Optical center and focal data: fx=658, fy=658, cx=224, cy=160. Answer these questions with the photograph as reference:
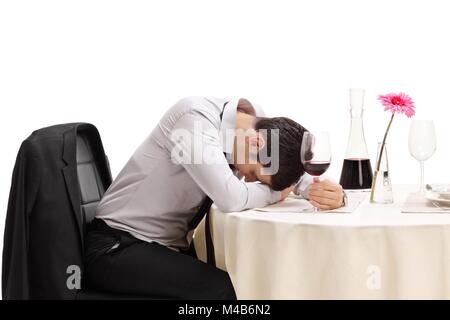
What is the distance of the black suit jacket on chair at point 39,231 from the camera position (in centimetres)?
263

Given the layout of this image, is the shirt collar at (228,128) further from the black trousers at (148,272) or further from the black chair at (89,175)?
the black chair at (89,175)

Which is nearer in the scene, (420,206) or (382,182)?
(420,206)

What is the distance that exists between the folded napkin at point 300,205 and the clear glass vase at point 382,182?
0.08m

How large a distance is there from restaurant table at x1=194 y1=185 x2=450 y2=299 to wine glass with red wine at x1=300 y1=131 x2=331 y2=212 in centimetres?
21

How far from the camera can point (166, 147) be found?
275 centimetres

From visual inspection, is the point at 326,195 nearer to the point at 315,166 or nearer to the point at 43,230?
the point at 315,166

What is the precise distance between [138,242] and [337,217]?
85 centimetres

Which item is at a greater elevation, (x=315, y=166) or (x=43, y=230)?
(x=315, y=166)

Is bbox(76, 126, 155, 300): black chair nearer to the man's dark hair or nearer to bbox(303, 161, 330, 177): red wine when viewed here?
the man's dark hair

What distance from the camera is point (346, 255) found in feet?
7.57

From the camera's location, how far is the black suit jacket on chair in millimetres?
2633

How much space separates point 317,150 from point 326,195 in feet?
0.60

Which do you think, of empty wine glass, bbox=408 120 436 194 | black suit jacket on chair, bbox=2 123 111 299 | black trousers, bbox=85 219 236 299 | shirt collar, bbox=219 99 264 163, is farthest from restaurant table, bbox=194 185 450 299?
black suit jacket on chair, bbox=2 123 111 299

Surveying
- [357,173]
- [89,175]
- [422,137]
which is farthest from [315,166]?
[89,175]
